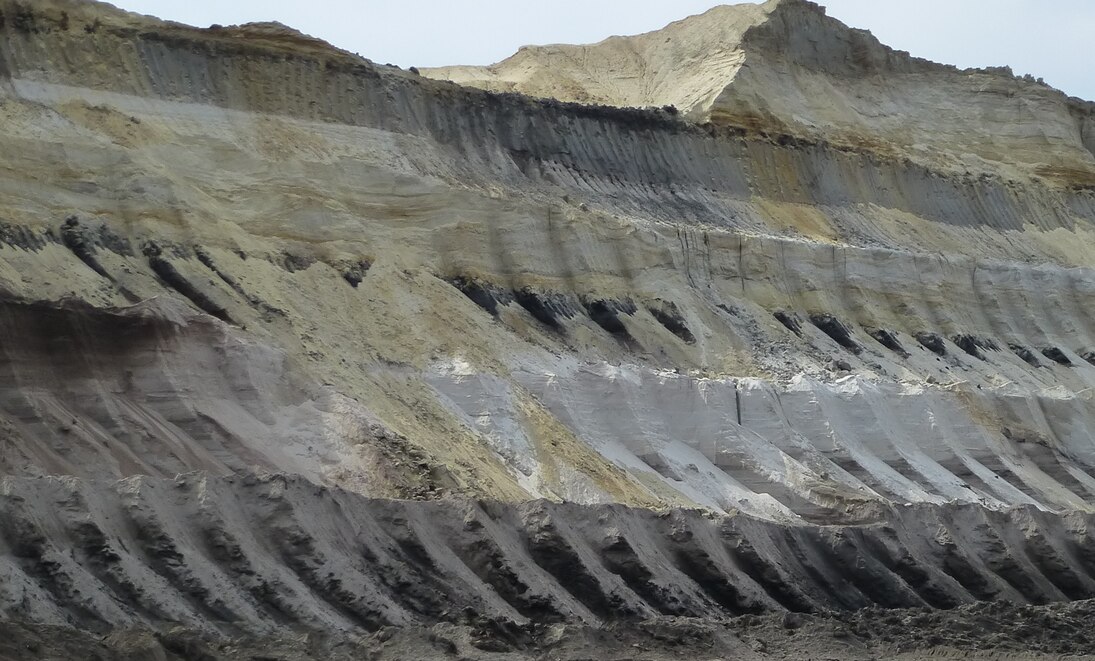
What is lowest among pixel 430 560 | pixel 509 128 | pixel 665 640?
pixel 665 640

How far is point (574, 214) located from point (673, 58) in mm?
17830

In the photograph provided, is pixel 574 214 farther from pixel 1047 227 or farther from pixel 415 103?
pixel 1047 227

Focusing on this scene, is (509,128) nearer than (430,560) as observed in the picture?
No

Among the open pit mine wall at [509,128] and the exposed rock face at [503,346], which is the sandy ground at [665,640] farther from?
the open pit mine wall at [509,128]

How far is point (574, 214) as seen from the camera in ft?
103

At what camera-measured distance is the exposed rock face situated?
15.6 meters

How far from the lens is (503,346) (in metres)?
26.9

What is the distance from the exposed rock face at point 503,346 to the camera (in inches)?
615

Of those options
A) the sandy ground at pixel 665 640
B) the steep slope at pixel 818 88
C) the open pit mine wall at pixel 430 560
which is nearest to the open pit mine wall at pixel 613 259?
the steep slope at pixel 818 88

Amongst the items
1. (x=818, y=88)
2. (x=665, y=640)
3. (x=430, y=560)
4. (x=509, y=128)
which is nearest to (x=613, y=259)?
(x=509, y=128)

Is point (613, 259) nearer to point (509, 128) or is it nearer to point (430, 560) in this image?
point (509, 128)

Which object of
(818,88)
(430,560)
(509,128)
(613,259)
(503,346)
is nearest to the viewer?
(430,560)

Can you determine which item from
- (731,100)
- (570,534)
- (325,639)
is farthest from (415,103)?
(325,639)

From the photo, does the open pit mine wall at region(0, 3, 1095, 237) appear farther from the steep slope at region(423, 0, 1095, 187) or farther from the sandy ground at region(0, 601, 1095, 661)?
the sandy ground at region(0, 601, 1095, 661)
